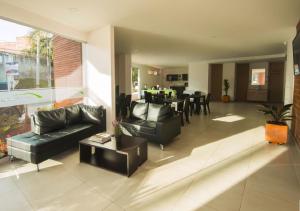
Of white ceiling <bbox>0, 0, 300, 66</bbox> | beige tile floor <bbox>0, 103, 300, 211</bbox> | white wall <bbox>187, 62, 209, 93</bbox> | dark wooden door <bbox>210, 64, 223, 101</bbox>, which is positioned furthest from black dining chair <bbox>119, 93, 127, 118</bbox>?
dark wooden door <bbox>210, 64, 223, 101</bbox>

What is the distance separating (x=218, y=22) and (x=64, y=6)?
11.2ft

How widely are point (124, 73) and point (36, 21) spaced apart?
5279mm

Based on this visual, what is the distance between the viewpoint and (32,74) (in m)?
4.09

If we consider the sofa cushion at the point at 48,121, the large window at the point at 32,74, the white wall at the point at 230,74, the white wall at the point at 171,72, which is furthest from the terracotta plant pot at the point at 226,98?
the sofa cushion at the point at 48,121

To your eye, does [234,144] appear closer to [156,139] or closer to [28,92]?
[156,139]

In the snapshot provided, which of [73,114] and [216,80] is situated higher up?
[216,80]

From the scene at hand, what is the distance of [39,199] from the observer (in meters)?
2.29

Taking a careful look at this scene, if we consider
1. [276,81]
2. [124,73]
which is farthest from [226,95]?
[124,73]

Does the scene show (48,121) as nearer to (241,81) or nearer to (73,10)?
(73,10)

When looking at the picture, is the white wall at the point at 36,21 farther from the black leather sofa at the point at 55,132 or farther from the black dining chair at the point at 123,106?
the black dining chair at the point at 123,106

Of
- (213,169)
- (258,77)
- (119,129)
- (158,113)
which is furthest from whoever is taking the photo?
(258,77)

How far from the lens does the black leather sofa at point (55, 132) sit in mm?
3006

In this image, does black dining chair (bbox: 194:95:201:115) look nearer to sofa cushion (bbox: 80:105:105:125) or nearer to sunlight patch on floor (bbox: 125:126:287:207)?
sunlight patch on floor (bbox: 125:126:287:207)

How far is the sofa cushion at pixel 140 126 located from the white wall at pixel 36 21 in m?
2.62
